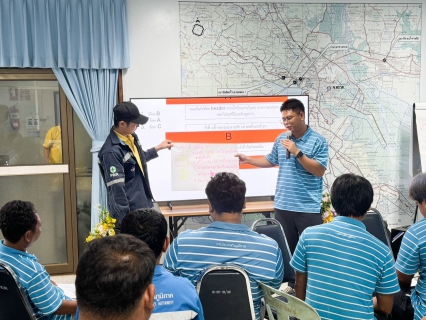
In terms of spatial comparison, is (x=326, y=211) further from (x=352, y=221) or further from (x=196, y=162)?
(x=352, y=221)

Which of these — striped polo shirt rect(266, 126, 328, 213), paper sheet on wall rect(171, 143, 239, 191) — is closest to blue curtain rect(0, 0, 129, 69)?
paper sheet on wall rect(171, 143, 239, 191)

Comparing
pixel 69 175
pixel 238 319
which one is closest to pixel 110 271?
pixel 238 319

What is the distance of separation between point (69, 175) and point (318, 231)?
3.13 meters

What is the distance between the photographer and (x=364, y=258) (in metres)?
1.90

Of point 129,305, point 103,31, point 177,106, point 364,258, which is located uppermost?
point 103,31

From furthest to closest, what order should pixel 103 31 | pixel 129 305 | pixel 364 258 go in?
pixel 103 31, pixel 364 258, pixel 129 305

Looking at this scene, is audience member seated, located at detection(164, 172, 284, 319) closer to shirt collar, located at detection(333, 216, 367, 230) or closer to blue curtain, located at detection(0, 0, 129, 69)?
shirt collar, located at detection(333, 216, 367, 230)

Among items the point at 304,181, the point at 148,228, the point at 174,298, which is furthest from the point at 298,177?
the point at 174,298

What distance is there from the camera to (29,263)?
81.7 inches

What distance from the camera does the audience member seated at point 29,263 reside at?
2043mm

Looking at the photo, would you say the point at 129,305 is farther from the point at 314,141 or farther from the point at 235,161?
the point at 235,161

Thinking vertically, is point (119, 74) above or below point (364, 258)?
above

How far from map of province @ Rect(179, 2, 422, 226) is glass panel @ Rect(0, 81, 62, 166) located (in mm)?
1280

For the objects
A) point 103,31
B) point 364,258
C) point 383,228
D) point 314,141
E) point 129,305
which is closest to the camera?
point 129,305
